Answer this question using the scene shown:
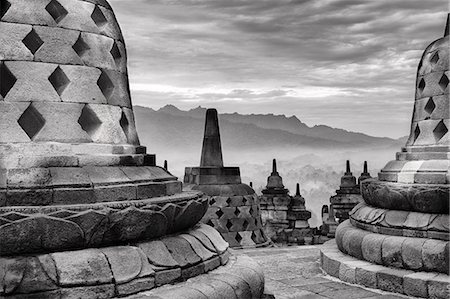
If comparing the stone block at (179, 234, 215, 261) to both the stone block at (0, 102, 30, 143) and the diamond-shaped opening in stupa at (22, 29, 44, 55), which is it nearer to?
the stone block at (0, 102, 30, 143)

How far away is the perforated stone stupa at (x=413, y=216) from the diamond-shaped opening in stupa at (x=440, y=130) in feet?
0.04

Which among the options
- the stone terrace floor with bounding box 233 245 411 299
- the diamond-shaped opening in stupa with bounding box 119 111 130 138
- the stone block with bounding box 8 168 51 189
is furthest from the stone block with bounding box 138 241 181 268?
the stone terrace floor with bounding box 233 245 411 299

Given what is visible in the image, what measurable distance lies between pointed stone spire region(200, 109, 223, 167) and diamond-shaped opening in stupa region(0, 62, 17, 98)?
6519 millimetres

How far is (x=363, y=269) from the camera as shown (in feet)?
19.7

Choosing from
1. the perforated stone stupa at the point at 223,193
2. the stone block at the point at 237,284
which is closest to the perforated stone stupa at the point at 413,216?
the stone block at the point at 237,284

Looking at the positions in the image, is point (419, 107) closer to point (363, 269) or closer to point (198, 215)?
point (363, 269)

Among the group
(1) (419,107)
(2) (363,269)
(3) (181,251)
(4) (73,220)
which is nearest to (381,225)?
(2) (363,269)

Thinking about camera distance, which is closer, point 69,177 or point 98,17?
point 69,177

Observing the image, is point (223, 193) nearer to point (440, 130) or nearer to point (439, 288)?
point (440, 130)

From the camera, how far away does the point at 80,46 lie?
12.4 ft

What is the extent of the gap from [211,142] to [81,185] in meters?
6.66

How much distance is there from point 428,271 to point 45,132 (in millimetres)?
4217

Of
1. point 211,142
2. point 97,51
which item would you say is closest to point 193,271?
point 97,51

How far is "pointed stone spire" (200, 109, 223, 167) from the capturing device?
9961mm
